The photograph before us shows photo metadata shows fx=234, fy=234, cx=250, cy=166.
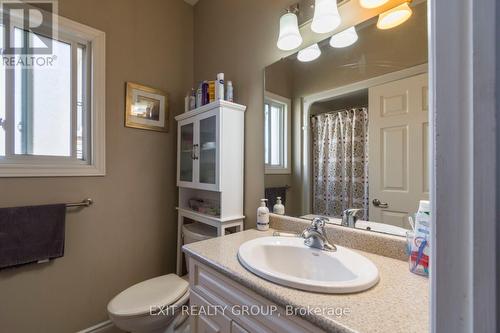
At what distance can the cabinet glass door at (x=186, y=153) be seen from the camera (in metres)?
1.64

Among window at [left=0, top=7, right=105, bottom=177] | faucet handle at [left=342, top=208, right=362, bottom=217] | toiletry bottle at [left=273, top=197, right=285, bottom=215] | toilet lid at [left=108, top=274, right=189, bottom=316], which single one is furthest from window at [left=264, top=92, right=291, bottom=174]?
window at [left=0, top=7, right=105, bottom=177]

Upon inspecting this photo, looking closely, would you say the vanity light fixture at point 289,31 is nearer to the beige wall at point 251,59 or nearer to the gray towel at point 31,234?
the beige wall at point 251,59

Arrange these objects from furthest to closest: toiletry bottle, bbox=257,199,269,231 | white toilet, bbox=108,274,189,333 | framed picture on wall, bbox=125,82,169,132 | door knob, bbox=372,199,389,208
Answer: framed picture on wall, bbox=125,82,169,132 → toiletry bottle, bbox=257,199,269,231 → white toilet, bbox=108,274,189,333 → door knob, bbox=372,199,389,208

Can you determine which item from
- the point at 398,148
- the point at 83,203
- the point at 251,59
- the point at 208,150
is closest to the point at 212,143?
the point at 208,150

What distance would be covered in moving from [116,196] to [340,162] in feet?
4.69

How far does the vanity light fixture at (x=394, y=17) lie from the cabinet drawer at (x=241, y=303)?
1106mm

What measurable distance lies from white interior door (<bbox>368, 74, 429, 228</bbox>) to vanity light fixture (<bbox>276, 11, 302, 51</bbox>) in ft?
1.60

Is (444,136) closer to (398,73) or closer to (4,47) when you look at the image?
(398,73)

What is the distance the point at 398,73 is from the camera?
0.92m

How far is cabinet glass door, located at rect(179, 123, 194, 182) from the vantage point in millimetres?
1636

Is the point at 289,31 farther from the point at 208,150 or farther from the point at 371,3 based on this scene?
the point at 208,150

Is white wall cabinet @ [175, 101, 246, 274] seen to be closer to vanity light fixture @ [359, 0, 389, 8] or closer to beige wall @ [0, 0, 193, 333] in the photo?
beige wall @ [0, 0, 193, 333]

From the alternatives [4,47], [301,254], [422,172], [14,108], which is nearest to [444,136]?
[422,172]

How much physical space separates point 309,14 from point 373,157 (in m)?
0.78
